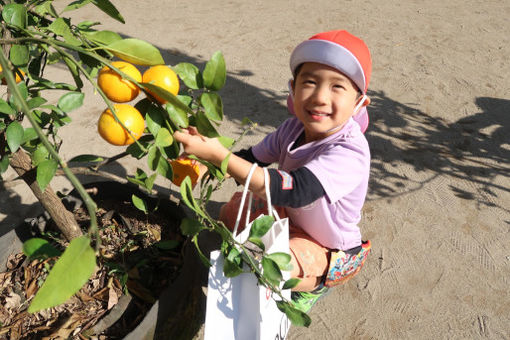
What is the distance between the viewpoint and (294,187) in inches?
46.8

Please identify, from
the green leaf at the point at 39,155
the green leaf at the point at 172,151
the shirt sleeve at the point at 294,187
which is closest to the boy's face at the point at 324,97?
the shirt sleeve at the point at 294,187

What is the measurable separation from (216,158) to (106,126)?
0.31 m

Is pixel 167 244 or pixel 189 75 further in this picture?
pixel 167 244

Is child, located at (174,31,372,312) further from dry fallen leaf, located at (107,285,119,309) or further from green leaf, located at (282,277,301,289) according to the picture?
dry fallen leaf, located at (107,285,119,309)

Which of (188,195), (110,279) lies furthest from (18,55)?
(110,279)

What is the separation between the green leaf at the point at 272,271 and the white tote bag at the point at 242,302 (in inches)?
6.0

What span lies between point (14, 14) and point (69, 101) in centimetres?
18

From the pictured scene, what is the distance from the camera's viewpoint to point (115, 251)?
137cm

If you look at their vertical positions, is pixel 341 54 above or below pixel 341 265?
above

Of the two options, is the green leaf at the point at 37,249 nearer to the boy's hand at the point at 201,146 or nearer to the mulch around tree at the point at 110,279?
the boy's hand at the point at 201,146

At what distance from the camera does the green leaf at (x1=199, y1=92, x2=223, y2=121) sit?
85 cm

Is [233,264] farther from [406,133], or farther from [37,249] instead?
[406,133]

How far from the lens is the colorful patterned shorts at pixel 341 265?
4.73ft

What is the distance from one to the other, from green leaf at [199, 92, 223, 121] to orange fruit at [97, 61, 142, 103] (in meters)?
0.14
